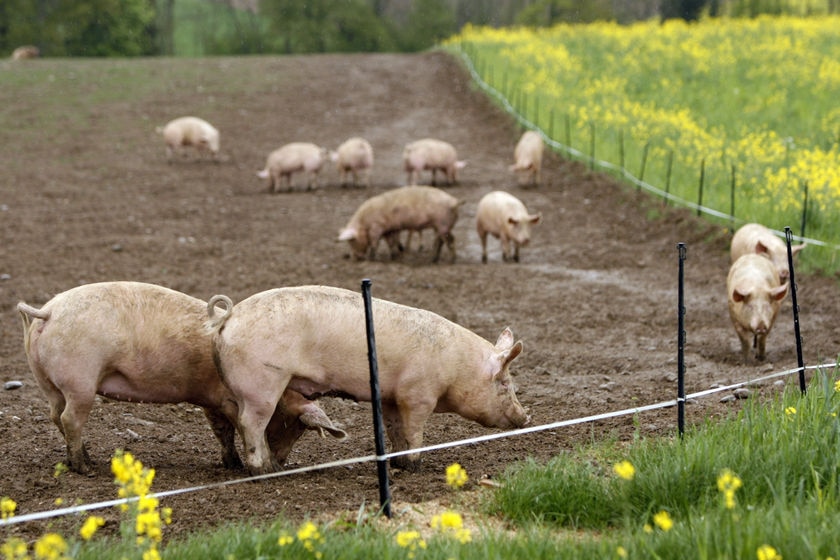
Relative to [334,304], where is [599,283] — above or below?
below

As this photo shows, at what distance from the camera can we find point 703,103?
78.7 feet

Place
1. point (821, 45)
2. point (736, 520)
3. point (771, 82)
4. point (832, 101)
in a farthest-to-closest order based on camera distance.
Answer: point (821, 45) → point (771, 82) → point (832, 101) → point (736, 520)

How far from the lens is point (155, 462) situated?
5980 mm

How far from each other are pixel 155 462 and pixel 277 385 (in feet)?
2.98

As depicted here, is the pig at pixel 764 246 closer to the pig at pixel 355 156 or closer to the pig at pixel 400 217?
the pig at pixel 400 217

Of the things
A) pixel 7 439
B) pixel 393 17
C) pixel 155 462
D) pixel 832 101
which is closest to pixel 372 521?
pixel 155 462

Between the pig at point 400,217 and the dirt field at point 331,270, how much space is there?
0.37m

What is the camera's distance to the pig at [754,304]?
333 inches

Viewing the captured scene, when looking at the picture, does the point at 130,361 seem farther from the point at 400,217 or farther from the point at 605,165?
the point at 605,165

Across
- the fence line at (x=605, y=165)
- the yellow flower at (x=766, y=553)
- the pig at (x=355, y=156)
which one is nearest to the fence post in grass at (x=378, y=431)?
the yellow flower at (x=766, y=553)

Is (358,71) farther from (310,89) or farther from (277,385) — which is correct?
(277,385)

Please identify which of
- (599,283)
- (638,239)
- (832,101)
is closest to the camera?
(599,283)

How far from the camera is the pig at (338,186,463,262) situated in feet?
43.3

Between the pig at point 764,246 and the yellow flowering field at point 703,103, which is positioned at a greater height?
the yellow flowering field at point 703,103
